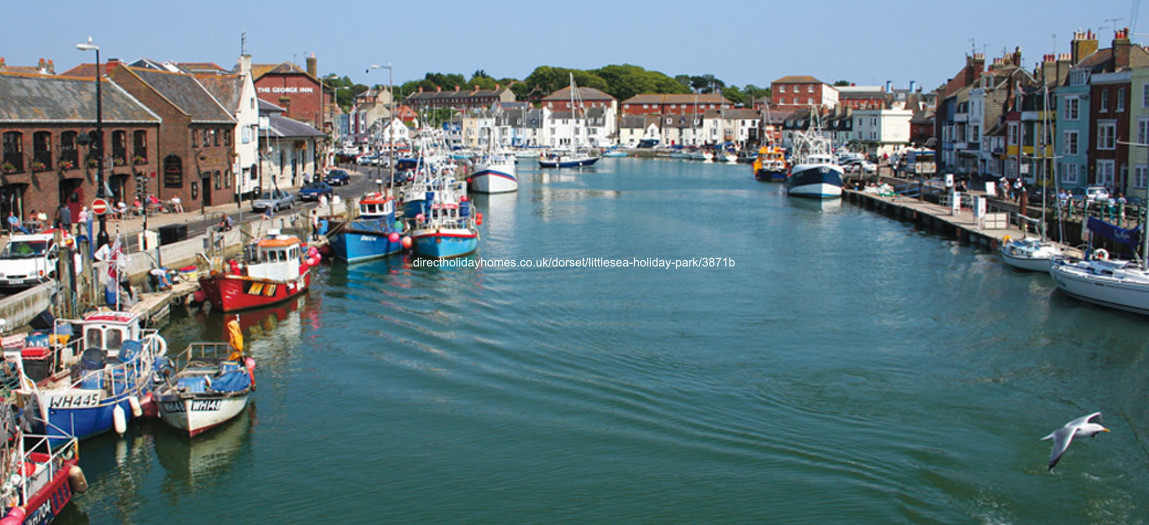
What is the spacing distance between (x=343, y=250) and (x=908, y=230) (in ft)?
101

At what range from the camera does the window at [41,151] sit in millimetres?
37875

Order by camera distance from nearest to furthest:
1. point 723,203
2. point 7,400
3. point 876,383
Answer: point 7,400
point 876,383
point 723,203

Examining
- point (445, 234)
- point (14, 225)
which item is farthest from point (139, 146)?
point (445, 234)

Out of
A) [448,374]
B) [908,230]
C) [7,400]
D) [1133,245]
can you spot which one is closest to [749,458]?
[448,374]

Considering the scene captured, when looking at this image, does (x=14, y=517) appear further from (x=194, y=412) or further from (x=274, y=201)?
(x=274, y=201)

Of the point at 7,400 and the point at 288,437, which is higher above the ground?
the point at 7,400

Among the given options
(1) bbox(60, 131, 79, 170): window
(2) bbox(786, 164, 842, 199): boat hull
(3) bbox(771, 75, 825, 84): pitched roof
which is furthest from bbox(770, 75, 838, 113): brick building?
(1) bbox(60, 131, 79, 170): window

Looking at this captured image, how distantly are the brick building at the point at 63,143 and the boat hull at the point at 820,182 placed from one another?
48.3 meters

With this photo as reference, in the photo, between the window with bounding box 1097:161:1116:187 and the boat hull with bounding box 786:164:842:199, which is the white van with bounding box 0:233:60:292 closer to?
the window with bounding box 1097:161:1116:187

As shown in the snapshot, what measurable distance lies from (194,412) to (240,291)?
1140cm

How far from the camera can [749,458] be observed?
18.9 m

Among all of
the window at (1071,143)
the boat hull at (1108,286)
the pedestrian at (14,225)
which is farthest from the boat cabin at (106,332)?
the window at (1071,143)

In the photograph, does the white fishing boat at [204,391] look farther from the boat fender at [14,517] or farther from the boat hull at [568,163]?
the boat hull at [568,163]

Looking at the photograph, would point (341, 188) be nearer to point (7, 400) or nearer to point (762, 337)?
point (762, 337)
